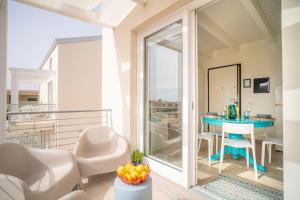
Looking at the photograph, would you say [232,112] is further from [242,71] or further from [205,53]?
[205,53]

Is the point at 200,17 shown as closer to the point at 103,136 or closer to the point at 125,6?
the point at 125,6

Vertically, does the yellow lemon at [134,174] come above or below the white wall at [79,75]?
below

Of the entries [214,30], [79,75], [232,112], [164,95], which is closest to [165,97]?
[164,95]

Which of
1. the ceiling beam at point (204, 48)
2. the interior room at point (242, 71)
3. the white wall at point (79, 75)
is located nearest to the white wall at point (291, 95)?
the interior room at point (242, 71)

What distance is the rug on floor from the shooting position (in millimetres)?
1780

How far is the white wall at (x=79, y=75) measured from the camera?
5.80 m

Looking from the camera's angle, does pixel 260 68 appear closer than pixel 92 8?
No

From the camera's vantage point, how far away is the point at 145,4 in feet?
7.90

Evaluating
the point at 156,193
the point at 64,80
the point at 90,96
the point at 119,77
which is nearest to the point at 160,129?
the point at 156,193

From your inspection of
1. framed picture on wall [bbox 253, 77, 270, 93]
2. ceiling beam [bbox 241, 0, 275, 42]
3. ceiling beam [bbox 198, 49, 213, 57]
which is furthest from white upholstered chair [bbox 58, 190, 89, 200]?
ceiling beam [bbox 198, 49, 213, 57]

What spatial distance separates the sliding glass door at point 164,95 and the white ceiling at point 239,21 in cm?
64

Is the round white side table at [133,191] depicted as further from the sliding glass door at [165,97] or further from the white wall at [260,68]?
the white wall at [260,68]

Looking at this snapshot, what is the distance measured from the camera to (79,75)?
6.02 metres

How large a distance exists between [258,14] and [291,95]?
94.8 inches
